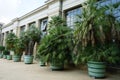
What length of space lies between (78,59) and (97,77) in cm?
117

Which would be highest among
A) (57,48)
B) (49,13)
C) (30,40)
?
(49,13)

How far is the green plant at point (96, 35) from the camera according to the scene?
666 centimetres

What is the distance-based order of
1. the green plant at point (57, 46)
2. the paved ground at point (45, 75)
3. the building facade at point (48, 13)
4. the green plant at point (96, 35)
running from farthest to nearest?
the building facade at point (48, 13) < the green plant at point (57, 46) < the paved ground at point (45, 75) < the green plant at point (96, 35)

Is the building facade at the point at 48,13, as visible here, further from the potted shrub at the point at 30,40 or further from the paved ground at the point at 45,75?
the paved ground at the point at 45,75

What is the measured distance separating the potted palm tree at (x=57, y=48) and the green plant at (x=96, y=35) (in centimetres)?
129

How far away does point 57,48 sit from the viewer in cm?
882

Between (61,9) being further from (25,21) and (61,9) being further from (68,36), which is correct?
(25,21)

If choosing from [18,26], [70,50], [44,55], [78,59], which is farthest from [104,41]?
[18,26]

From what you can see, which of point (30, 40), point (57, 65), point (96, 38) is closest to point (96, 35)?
point (96, 38)

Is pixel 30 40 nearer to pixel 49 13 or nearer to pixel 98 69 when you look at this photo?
pixel 49 13

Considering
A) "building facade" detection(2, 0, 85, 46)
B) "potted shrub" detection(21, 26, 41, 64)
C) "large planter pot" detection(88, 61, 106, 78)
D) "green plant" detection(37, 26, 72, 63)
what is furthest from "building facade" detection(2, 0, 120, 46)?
"large planter pot" detection(88, 61, 106, 78)

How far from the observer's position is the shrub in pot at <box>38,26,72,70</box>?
28.2ft

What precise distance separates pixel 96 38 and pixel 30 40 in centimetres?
750

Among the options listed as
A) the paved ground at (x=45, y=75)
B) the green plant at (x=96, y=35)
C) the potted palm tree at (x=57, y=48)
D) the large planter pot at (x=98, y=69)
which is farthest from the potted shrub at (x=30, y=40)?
the large planter pot at (x=98, y=69)
